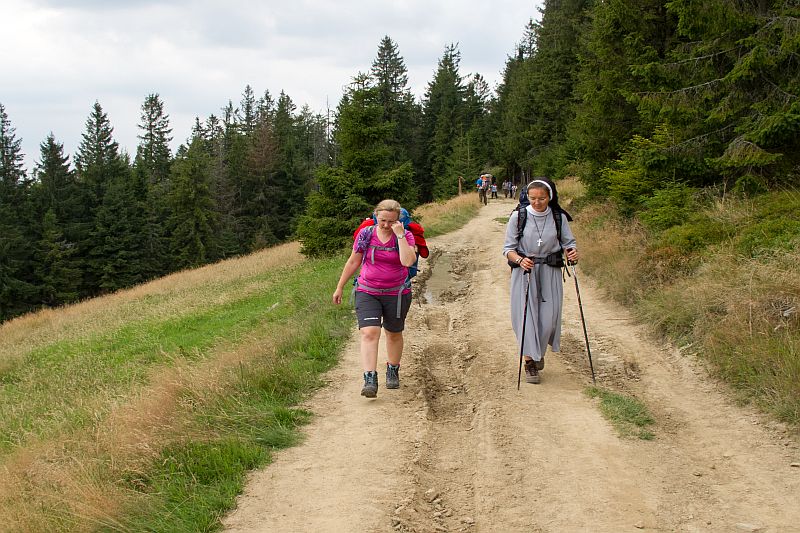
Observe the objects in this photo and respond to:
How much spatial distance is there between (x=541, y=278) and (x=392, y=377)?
189 cm

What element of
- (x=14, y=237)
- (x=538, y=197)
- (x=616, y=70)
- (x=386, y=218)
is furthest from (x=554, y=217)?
(x=14, y=237)

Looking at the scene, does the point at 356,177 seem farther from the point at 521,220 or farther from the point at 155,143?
the point at 155,143

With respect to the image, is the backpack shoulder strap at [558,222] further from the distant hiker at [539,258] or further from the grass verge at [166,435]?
the grass verge at [166,435]

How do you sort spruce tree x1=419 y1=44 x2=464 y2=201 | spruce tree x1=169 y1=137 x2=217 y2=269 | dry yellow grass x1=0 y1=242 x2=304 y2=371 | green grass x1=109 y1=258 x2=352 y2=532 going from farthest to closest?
spruce tree x1=419 y1=44 x2=464 y2=201 < spruce tree x1=169 y1=137 x2=217 y2=269 < dry yellow grass x1=0 y1=242 x2=304 y2=371 < green grass x1=109 y1=258 x2=352 y2=532

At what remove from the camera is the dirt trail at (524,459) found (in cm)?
434

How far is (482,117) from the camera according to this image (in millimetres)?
82812

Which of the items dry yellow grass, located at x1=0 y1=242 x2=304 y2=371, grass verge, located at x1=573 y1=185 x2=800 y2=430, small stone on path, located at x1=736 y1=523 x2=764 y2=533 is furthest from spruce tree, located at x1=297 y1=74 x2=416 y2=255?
small stone on path, located at x1=736 y1=523 x2=764 y2=533

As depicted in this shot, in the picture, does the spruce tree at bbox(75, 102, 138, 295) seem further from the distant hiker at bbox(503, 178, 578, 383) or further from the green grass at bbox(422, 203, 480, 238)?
the distant hiker at bbox(503, 178, 578, 383)

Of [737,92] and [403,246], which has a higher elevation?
[737,92]

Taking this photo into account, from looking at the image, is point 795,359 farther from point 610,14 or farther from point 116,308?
point 116,308

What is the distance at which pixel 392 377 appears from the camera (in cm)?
701

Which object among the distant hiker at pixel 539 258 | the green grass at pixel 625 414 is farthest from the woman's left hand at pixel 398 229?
the green grass at pixel 625 414

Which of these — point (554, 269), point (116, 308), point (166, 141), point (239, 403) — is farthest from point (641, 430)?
point (166, 141)

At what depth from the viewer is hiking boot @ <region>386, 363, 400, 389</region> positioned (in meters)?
6.99
